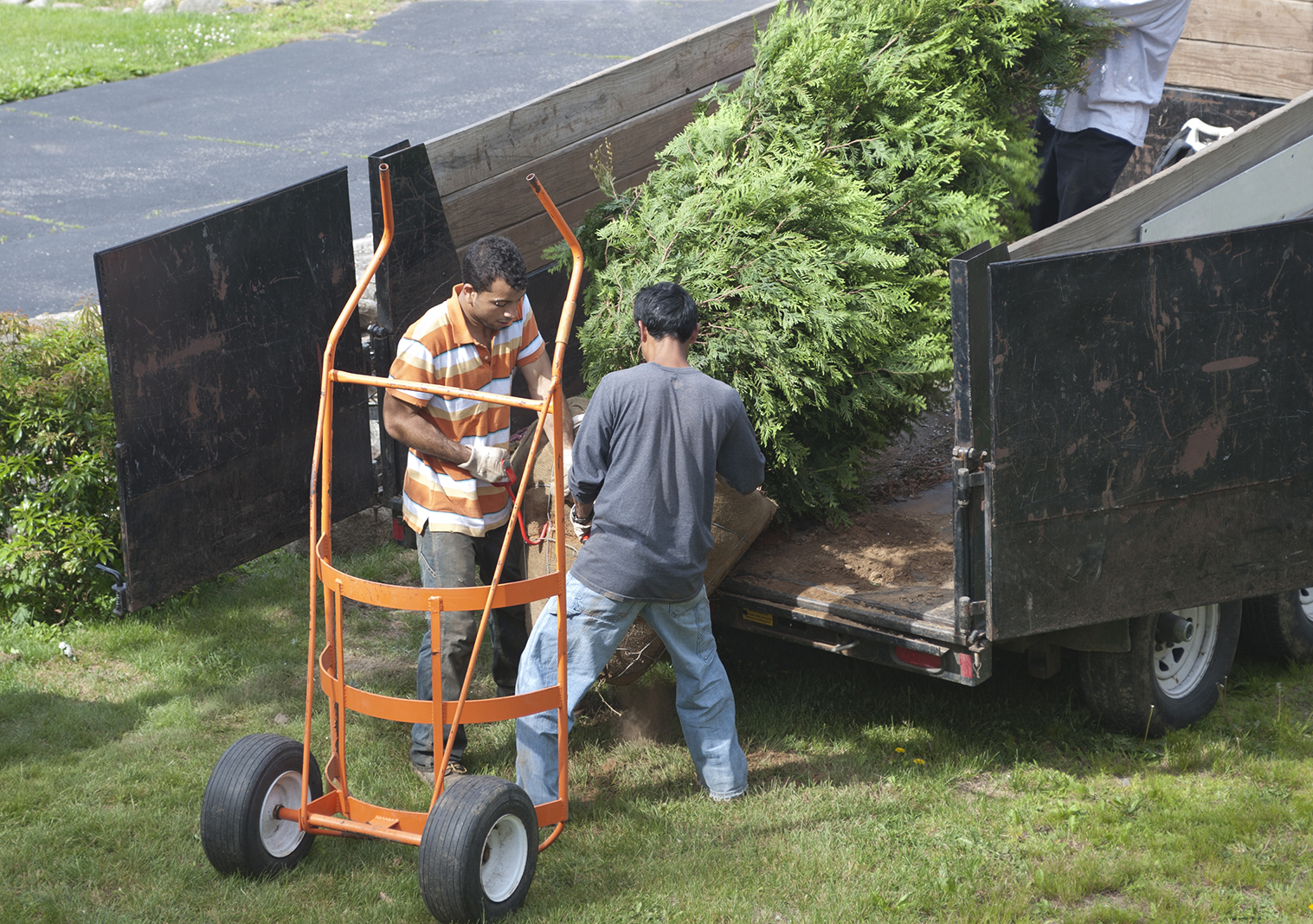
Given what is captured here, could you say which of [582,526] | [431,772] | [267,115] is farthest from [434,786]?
[267,115]

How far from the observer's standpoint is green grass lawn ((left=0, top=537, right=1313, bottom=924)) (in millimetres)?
3854

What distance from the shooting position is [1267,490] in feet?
14.3

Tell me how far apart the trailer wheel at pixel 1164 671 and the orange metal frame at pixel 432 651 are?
6.57 ft

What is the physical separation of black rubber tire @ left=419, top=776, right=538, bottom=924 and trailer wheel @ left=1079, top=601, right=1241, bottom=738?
7.06ft

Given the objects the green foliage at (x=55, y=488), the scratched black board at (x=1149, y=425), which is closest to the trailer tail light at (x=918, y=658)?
the scratched black board at (x=1149, y=425)

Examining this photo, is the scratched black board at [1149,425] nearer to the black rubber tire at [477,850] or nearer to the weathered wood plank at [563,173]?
the black rubber tire at [477,850]

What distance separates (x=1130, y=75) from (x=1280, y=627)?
269cm

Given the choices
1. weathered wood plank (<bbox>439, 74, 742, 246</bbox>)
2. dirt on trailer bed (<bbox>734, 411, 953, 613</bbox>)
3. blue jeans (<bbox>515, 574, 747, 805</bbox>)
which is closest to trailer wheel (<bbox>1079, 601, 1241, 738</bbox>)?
dirt on trailer bed (<bbox>734, 411, 953, 613</bbox>)

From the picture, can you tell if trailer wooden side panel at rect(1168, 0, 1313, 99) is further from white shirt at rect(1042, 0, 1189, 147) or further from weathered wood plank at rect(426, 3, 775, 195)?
weathered wood plank at rect(426, 3, 775, 195)

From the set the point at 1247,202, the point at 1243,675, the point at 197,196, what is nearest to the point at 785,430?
the point at 1247,202

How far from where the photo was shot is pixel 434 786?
383 centimetres

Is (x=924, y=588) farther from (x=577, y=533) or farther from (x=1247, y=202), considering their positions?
(x=1247, y=202)

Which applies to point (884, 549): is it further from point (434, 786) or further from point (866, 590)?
point (434, 786)

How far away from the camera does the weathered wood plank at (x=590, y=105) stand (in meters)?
5.38
